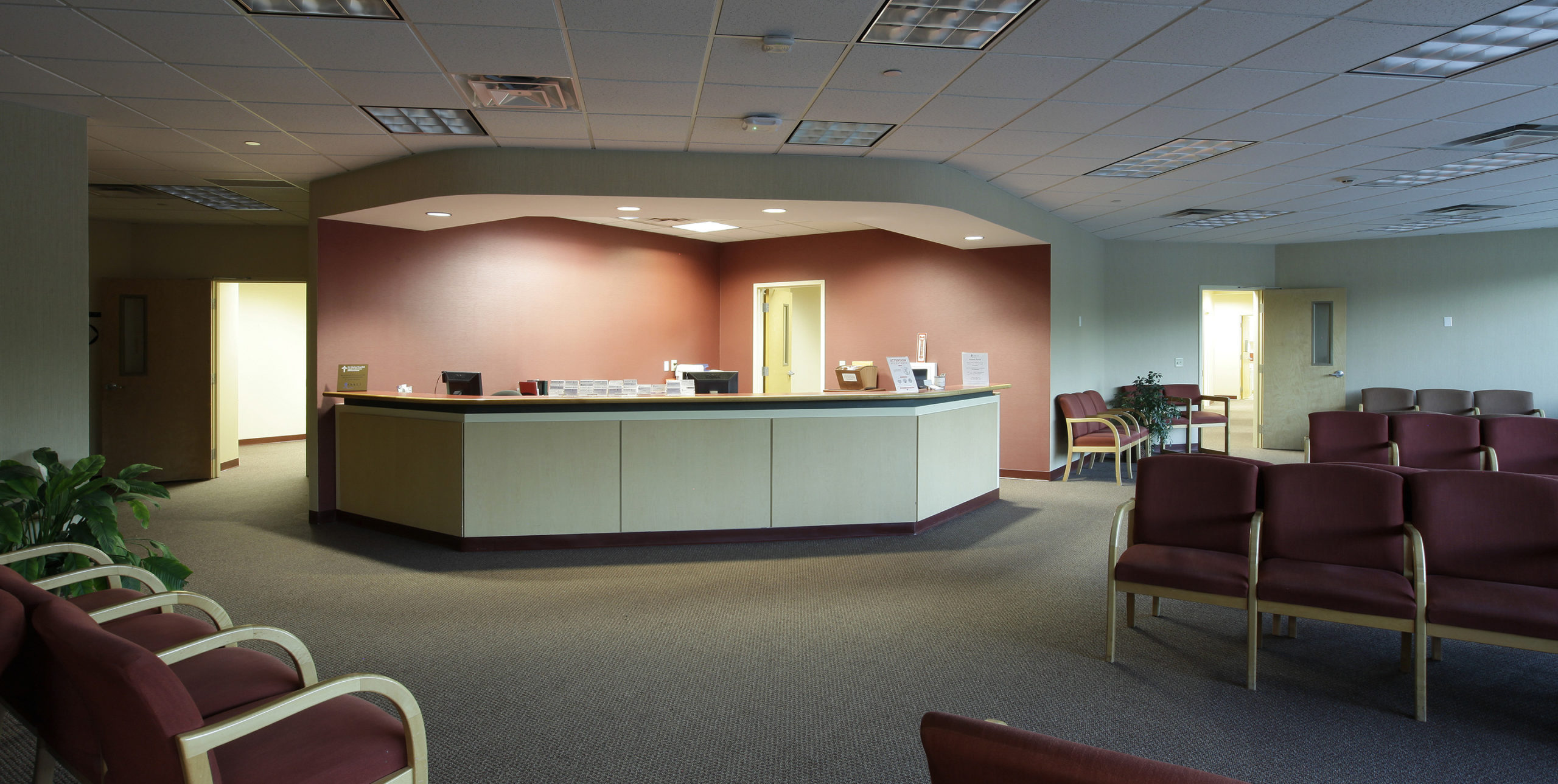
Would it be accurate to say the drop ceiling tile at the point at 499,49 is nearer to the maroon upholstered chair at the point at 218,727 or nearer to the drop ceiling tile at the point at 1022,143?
the maroon upholstered chair at the point at 218,727

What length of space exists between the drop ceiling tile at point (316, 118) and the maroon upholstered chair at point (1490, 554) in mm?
5849

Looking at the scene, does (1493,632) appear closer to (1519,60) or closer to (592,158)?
(1519,60)

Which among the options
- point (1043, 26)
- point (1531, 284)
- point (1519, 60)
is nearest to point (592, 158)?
point (1043, 26)

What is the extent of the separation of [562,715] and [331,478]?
15.7 ft

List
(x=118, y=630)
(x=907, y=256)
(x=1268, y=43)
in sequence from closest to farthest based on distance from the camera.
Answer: (x=118, y=630) < (x=1268, y=43) < (x=907, y=256)

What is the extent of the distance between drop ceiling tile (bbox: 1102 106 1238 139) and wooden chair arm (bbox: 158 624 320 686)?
16.6 feet

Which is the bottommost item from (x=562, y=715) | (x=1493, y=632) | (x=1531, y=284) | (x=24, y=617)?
(x=562, y=715)

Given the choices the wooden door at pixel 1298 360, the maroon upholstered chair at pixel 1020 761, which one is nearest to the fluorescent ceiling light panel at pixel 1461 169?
the wooden door at pixel 1298 360

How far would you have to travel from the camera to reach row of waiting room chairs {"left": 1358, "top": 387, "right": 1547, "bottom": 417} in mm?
9336

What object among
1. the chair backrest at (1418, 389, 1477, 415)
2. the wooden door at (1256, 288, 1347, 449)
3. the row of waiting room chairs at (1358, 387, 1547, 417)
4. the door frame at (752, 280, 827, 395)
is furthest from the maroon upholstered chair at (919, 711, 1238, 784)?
the wooden door at (1256, 288, 1347, 449)

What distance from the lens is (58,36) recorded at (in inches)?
145

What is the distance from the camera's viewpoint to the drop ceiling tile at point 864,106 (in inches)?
183

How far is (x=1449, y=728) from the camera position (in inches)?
113

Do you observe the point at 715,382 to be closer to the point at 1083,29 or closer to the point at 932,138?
the point at 932,138
